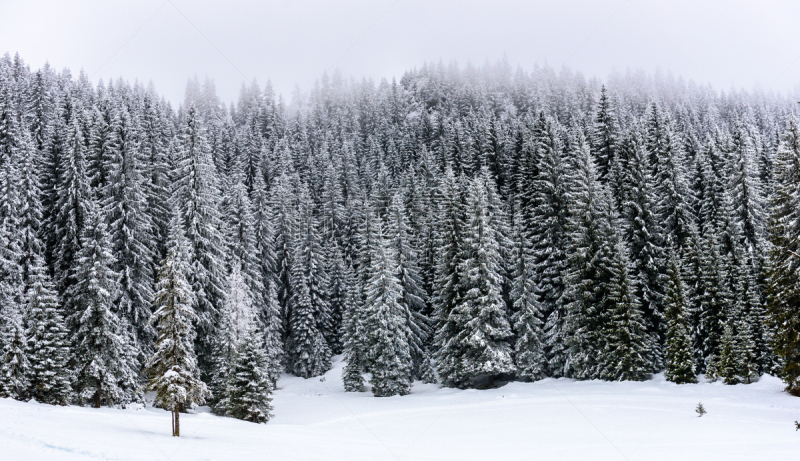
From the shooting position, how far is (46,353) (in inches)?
1013

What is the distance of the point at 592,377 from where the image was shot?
117ft

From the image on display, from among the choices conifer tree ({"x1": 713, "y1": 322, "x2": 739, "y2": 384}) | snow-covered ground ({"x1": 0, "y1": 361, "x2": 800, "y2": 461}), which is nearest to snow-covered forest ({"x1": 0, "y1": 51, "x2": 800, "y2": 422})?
conifer tree ({"x1": 713, "y1": 322, "x2": 739, "y2": 384})

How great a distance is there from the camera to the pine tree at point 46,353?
2533cm

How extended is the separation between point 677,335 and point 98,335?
113 ft

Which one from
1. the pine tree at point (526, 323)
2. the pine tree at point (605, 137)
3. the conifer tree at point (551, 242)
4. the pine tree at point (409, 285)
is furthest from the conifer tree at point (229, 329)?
the pine tree at point (605, 137)

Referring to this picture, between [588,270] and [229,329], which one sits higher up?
[588,270]

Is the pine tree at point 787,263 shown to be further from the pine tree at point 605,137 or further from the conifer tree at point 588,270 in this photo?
the pine tree at point 605,137

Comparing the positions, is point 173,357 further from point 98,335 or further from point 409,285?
point 409,285

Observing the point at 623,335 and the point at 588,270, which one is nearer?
the point at 623,335

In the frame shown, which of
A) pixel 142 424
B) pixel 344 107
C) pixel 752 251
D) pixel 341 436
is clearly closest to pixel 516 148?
pixel 752 251

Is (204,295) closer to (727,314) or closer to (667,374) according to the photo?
(667,374)

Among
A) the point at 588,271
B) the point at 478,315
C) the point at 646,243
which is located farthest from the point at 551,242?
the point at 478,315

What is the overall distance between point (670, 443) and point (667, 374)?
583 inches

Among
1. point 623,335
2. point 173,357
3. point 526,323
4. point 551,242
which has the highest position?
point 551,242
